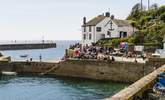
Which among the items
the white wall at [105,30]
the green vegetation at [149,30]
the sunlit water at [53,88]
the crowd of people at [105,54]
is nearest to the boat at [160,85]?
the sunlit water at [53,88]

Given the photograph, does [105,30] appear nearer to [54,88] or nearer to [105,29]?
[105,29]

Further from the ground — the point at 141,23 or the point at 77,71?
the point at 141,23

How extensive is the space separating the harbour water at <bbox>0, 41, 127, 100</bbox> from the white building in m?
31.0

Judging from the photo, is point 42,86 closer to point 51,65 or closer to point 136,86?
point 51,65

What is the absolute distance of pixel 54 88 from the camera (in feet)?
131

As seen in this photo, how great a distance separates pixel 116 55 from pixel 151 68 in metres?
10.6

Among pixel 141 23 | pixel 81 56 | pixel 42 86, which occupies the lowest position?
pixel 42 86

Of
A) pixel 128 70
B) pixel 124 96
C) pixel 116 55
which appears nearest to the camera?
pixel 124 96

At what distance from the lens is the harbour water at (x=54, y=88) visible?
34.2 m

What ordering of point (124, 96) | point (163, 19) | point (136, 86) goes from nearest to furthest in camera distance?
1. point (124, 96)
2. point (136, 86)
3. point (163, 19)

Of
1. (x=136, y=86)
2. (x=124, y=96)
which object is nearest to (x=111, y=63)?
(x=136, y=86)

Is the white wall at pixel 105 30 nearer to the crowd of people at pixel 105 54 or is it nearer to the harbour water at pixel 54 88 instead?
the crowd of people at pixel 105 54

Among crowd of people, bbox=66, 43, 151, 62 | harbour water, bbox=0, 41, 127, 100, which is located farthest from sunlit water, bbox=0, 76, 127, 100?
→ crowd of people, bbox=66, 43, 151, 62

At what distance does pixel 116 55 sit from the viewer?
4931 centimetres
